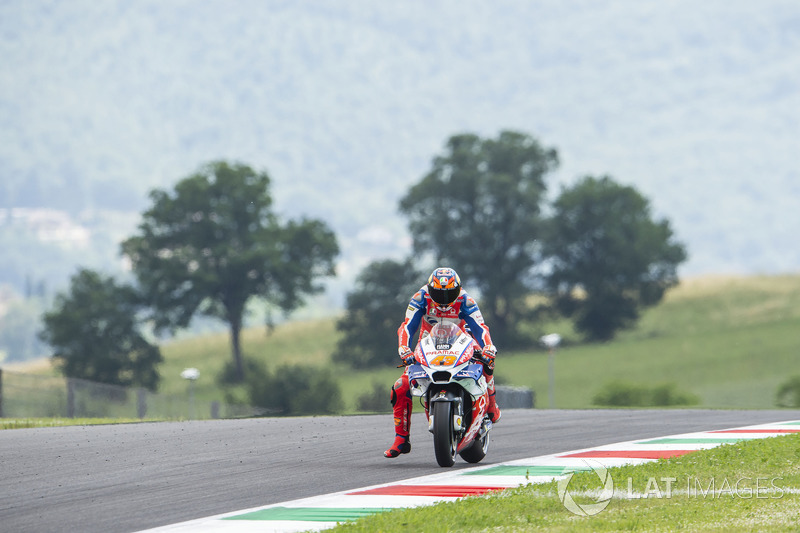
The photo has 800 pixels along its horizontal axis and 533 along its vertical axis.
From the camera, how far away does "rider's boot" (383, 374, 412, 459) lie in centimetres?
1261

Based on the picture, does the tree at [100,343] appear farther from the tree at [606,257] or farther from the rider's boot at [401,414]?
the rider's boot at [401,414]

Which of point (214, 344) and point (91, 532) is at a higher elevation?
point (214, 344)

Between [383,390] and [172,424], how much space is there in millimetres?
44116

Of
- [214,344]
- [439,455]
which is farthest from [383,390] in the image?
[439,455]

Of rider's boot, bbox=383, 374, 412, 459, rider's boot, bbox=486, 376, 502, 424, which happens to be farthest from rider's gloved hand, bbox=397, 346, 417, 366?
rider's boot, bbox=486, 376, 502, 424

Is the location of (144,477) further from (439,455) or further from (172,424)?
(172,424)

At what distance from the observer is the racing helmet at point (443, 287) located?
1224 cm

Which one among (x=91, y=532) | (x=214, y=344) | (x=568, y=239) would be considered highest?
(x=568, y=239)

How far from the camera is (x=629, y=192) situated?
85.1m

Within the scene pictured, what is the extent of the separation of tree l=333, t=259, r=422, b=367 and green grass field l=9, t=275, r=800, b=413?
0.91 m

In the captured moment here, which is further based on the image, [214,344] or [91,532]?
[214,344]

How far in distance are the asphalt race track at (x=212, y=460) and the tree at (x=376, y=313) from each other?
58549 mm

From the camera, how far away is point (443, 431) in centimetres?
1175

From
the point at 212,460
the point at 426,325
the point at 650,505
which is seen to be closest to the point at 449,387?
the point at 426,325
